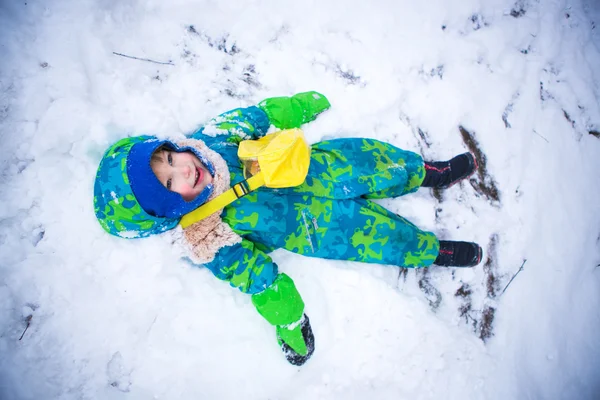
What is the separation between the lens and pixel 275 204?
1.96 metres

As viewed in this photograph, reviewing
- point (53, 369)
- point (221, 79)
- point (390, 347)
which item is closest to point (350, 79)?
point (221, 79)

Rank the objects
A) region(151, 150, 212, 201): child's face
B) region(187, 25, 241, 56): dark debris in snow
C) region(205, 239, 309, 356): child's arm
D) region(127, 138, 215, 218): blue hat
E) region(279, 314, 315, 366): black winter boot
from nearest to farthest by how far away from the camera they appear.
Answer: region(127, 138, 215, 218): blue hat
region(151, 150, 212, 201): child's face
region(205, 239, 309, 356): child's arm
region(279, 314, 315, 366): black winter boot
region(187, 25, 241, 56): dark debris in snow

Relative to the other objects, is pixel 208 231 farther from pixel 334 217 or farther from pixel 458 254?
pixel 458 254

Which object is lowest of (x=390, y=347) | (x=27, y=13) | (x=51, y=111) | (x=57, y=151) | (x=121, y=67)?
(x=390, y=347)

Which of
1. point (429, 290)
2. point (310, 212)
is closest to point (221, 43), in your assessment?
point (310, 212)

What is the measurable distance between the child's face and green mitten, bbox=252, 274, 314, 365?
27.9 inches

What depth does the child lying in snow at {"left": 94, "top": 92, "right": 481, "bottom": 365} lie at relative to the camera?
1521 mm

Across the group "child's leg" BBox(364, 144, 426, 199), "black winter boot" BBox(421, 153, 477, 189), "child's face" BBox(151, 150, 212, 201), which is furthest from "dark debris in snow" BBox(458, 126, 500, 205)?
"child's face" BBox(151, 150, 212, 201)

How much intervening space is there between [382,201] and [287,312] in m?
1.20

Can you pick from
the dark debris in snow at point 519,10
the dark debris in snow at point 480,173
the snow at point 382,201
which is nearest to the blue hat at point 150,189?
the snow at point 382,201

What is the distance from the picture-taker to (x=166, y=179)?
5.14 ft

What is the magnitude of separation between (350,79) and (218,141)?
139 cm

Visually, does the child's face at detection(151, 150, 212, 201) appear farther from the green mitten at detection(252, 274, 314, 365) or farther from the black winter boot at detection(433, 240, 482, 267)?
the black winter boot at detection(433, 240, 482, 267)

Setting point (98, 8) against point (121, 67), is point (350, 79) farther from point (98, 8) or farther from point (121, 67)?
point (98, 8)
